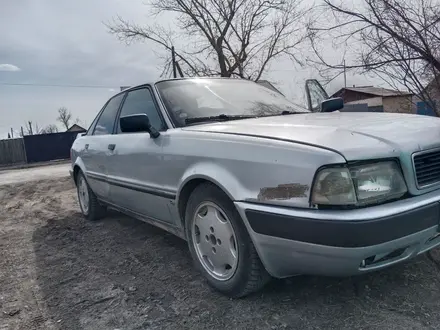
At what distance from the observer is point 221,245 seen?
256 centimetres

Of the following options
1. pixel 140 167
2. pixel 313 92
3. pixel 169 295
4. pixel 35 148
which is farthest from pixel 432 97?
pixel 35 148

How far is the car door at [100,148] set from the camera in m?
4.20

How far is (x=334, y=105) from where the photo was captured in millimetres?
3717

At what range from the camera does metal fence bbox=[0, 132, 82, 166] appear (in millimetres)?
25703

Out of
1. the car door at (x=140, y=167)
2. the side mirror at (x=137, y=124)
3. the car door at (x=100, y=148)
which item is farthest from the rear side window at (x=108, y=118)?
the side mirror at (x=137, y=124)

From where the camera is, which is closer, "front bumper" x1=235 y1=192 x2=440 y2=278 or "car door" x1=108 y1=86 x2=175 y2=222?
"front bumper" x1=235 y1=192 x2=440 y2=278

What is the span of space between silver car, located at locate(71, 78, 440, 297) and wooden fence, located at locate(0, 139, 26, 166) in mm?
26217

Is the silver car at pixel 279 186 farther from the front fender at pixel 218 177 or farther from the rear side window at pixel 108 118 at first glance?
the rear side window at pixel 108 118

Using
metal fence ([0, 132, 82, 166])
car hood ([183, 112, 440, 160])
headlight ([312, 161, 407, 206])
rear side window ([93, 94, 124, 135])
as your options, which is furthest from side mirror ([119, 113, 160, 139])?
metal fence ([0, 132, 82, 166])

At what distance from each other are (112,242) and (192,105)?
1.83 m

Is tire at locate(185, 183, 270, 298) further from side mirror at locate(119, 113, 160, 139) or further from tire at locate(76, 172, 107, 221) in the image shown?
tire at locate(76, 172, 107, 221)

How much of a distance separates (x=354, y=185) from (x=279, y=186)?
38 centimetres

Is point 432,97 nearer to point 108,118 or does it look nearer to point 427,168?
point 427,168

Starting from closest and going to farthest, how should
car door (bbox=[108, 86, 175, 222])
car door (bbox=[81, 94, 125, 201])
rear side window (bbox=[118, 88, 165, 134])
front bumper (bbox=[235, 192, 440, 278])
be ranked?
front bumper (bbox=[235, 192, 440, 278])
car door (bbox=[108, 86, 175, 222])
rear side window (bbox=[118, 88, 165, 134])
car door (bbox=[81, 94, 125, 201])
